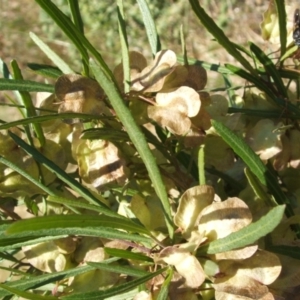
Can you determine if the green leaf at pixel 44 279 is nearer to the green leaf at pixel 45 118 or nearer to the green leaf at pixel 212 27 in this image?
the green leaf at pixel 45 118

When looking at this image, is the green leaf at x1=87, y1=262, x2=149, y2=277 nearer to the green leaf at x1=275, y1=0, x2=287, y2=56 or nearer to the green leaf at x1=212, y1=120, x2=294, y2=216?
the green leaf at x1=212, y1=120, x2=294, y2=216

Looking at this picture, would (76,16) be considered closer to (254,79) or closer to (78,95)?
(78,95)

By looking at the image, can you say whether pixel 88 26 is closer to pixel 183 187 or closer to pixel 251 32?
pixel 251 32

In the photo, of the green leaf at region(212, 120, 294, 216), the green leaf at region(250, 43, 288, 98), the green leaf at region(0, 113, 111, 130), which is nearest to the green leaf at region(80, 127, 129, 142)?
the green leaf at region(0, 113, 111, 130)

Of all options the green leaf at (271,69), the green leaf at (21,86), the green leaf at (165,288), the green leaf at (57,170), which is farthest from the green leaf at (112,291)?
the green leaf at (271,69)

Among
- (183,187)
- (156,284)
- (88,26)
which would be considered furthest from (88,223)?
(88,26)
